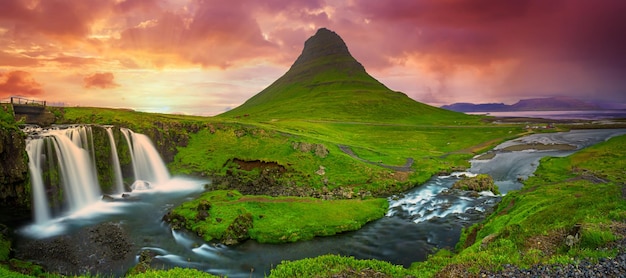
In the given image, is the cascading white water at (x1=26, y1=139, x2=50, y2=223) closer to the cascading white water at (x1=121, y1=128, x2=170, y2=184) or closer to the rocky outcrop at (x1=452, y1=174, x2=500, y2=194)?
the cascading white water at (x1=121, y1=128, x2=170, y2=184)

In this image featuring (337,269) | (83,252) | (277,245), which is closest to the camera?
(337,269)

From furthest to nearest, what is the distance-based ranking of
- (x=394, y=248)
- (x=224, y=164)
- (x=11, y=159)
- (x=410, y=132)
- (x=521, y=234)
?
(x=410, y=132) → (x=224, y=164) → (x=11, y=159) → (x=394, y=248) → (x=521, y=234)

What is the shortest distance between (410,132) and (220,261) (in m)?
138

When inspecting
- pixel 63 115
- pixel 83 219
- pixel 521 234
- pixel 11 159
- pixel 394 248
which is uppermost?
pixel 63 115

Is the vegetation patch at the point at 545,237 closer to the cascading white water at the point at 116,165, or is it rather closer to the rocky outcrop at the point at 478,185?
the rocky outcrop at the point at 478,185

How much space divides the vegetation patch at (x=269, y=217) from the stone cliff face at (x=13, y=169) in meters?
18.2

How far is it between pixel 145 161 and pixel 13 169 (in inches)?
1052

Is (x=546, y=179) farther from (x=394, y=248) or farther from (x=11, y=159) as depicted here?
(x=11, y=159)

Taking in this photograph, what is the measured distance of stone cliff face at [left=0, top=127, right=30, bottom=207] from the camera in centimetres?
3934

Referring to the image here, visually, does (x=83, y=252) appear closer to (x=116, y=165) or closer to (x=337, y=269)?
(x=337, y=269)

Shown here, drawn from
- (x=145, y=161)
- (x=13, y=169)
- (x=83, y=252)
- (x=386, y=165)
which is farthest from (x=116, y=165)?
(x=386, y=165)

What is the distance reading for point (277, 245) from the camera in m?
35.9

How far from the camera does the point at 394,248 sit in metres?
35.3

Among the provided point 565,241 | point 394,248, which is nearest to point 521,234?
point 565,241
